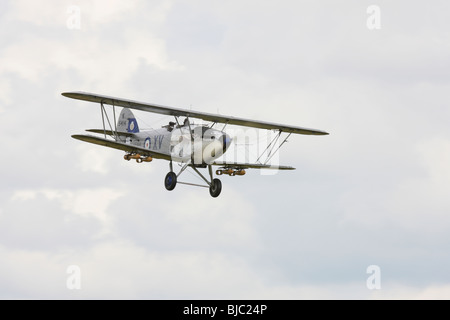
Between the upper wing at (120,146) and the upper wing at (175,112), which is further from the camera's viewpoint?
the upper wing at (175,112)

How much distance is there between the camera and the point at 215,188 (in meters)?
43.4

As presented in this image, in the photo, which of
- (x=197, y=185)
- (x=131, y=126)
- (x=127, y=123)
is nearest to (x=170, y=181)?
(x=197, y=185)

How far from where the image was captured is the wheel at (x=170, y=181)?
1676 inches

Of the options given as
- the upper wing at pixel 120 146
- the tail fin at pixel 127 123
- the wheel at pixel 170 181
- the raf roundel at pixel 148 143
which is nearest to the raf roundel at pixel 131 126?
the tail fin at pixel 127 123

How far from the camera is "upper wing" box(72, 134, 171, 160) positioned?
40156 millimetres

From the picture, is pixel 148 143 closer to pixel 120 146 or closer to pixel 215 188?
pixel 120 146

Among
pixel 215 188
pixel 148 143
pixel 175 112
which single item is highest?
pixel 175 112

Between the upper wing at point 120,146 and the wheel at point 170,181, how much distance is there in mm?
870

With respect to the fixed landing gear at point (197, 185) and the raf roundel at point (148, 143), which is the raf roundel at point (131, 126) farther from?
the fixed landing gear at point (197, 185)

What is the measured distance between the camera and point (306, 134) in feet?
155

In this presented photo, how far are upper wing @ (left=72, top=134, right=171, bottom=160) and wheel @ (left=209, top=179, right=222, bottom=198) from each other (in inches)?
108

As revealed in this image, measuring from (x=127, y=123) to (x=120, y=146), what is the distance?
8.56m

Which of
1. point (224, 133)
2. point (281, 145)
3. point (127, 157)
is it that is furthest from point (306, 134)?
point (127, 157)

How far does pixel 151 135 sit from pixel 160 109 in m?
3.50
